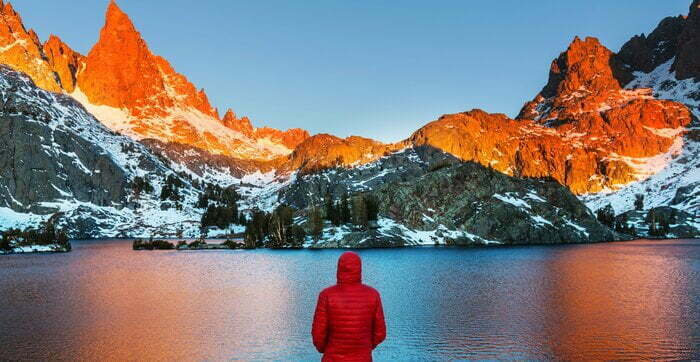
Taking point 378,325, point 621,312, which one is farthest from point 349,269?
point 621,312

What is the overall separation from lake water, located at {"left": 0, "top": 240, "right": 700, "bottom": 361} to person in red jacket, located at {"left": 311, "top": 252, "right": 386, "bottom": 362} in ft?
106

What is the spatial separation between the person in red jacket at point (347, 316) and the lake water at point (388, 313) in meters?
32.4

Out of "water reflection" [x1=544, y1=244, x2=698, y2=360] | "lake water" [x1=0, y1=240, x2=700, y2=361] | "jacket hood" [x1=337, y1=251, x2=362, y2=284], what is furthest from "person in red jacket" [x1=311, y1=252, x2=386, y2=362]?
"water reflection" [x1=544, y1=244, x2=698, y2=360]

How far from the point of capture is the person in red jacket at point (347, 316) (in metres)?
15.5

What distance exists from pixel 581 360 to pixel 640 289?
5278 centimetres

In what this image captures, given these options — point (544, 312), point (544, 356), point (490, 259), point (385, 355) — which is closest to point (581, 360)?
point (544, 356)

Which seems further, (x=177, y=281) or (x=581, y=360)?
(x=177, y=281)

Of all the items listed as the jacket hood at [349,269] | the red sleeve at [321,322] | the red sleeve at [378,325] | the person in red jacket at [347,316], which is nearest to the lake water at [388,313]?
the red sleeve at [378,325]

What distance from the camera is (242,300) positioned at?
81438 mm

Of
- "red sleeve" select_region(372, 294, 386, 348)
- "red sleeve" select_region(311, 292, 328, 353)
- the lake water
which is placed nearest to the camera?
"red sleeve" select_region(311, 292, 328, 353)

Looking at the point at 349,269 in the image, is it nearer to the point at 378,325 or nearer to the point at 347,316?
the point at 347,316

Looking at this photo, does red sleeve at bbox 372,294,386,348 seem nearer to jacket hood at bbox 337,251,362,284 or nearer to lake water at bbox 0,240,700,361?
jacket hood at bbox 337,251,362,284

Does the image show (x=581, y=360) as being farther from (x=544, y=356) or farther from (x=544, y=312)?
(x=544, y=312)

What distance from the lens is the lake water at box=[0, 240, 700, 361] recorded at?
49875 millimetres
